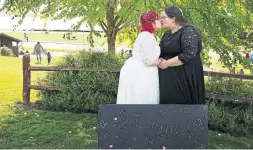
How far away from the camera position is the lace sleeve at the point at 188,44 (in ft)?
13.5

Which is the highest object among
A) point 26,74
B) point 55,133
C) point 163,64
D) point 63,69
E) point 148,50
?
point 148,50

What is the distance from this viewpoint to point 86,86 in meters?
8.34

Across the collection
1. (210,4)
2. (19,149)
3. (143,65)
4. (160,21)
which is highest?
(210,4)

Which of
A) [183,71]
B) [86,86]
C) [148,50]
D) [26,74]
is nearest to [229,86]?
[86,86]

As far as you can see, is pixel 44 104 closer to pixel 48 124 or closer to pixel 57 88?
pixel 57 88

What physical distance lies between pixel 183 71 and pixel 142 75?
42 centimetres

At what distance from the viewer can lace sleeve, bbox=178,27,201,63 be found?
4109mm

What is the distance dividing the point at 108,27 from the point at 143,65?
630 cm

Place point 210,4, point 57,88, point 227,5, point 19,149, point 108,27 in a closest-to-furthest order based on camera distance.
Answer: point 19,149 → point 210,4 → point 227,5 → point 57,88 → point 108,27

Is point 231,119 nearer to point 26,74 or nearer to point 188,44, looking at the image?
point 188,44

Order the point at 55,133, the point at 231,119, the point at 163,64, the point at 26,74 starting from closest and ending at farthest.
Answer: the point at 163,64 → the point at 55,133 → the point at 231,119 → the point at 26,74

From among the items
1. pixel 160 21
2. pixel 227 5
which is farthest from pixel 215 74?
pixel 160 21

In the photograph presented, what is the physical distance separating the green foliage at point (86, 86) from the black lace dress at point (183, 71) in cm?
391

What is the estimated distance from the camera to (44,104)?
8.81 meters
